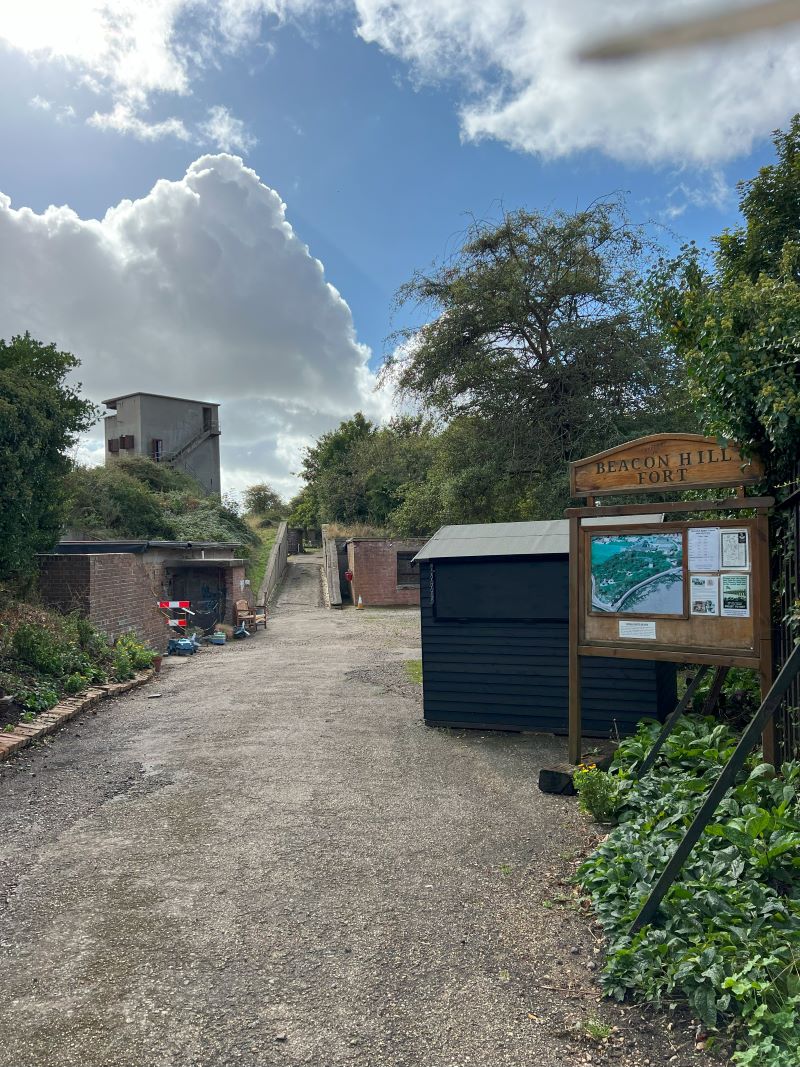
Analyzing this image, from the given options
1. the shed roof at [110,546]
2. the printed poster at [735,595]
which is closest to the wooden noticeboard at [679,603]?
the printed poster at [735,595]

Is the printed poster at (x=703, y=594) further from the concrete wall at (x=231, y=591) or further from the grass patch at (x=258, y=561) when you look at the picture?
the grass patch at (x=258, y=561)

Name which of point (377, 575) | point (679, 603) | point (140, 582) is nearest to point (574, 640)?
point (679, 603)

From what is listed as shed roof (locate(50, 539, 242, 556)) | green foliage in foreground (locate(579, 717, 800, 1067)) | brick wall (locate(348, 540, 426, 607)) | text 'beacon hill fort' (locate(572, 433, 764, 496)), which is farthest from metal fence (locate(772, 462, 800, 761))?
brick wall (locate(348, 540, 426, 607))

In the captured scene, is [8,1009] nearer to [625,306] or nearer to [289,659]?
[289,659]

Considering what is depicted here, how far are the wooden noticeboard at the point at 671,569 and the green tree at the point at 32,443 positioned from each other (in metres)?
6.95

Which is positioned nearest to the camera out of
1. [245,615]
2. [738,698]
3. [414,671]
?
[738,698]

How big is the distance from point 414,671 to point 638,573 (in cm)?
619

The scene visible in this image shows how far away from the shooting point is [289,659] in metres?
13.0

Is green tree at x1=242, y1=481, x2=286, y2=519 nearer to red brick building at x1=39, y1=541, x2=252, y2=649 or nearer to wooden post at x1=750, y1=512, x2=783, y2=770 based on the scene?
red brick building at x1=39, y1=541, x2=252, y2=649

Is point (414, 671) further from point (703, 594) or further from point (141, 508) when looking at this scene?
point (141, 508)

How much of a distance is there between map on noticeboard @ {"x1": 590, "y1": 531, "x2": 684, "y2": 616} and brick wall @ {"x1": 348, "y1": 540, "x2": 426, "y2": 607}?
1974 centimetres

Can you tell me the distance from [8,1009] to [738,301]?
5627 mm

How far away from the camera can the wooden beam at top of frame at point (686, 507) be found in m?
4.92

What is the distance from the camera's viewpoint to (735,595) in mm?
5090
